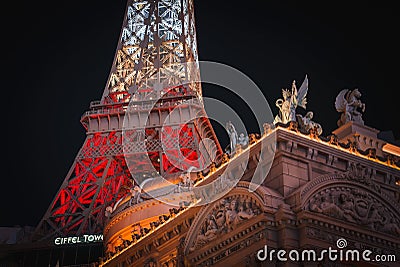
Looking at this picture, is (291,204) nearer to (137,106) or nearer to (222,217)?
(222,217)

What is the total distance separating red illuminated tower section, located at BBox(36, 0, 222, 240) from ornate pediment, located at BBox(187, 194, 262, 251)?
34855mm

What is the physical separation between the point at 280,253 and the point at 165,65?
5509 centimetres

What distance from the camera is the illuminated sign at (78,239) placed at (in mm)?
57500

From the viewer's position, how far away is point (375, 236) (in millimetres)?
20578

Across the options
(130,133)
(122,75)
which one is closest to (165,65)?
(122,75)

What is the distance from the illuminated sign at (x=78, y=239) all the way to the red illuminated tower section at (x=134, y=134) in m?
2.22

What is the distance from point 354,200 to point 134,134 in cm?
4662

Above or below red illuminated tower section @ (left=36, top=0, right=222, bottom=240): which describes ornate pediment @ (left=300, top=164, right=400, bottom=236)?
below

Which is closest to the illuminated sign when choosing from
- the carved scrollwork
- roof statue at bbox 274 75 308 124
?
roof statue at bbox 274 75 308 124

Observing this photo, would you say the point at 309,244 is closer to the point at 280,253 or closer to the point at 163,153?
the point at 280,253

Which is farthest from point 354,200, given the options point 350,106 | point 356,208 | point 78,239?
point 78,239

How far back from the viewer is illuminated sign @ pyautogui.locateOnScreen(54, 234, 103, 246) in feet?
189

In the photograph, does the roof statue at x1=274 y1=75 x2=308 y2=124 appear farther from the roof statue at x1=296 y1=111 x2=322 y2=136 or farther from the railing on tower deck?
the railing on tower deck

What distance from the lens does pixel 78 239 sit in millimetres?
57938
